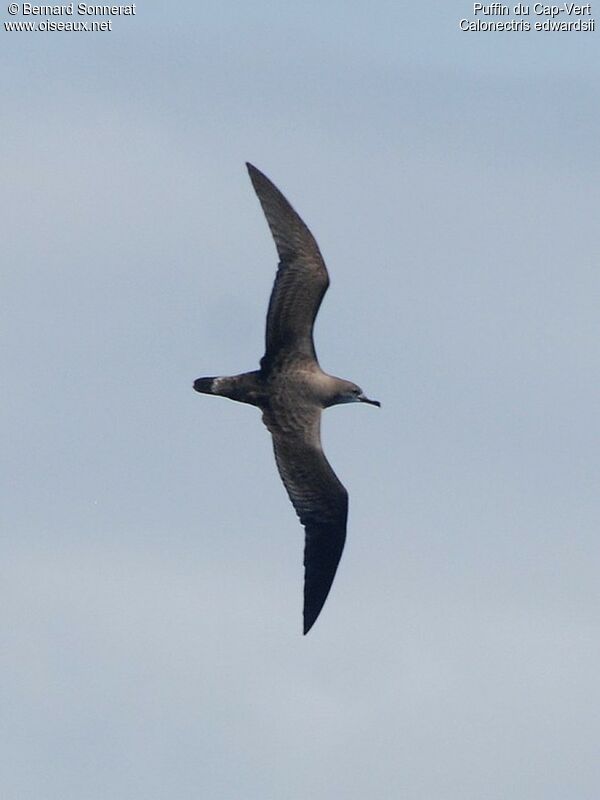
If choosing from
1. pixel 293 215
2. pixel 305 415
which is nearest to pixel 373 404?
pixel 305 415

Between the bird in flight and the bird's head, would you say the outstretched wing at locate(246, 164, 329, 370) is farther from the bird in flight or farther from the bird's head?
the bird's head

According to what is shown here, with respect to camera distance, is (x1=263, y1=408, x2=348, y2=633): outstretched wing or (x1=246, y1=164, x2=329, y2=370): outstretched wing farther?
(x1=263, y1=408, x2=348, y2=633): outstretched wing

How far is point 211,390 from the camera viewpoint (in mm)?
30891

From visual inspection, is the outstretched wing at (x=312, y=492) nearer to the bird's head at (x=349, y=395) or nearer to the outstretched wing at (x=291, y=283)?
the bird's head at (x=349, y=395)

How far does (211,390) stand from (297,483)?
1.94 metres

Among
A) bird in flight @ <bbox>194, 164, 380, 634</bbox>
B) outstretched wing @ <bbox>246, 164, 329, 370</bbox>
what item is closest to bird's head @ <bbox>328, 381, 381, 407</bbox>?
bird in flight @ <bbox>194, 164, 380, 634</bbox>

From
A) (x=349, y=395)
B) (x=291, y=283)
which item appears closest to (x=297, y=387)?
(x=349, y=395)

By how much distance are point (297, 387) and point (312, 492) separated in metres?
1.62

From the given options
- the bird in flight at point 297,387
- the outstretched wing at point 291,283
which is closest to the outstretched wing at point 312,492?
the bird in flight at point 297,387

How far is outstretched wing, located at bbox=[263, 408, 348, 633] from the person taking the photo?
101 feet

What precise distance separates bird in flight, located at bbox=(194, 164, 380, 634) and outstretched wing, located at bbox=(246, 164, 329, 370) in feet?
0.05

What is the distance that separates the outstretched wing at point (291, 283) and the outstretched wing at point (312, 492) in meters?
1.10

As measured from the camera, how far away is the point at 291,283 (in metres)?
30.7

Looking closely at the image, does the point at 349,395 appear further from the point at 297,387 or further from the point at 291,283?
the point at 291,283
